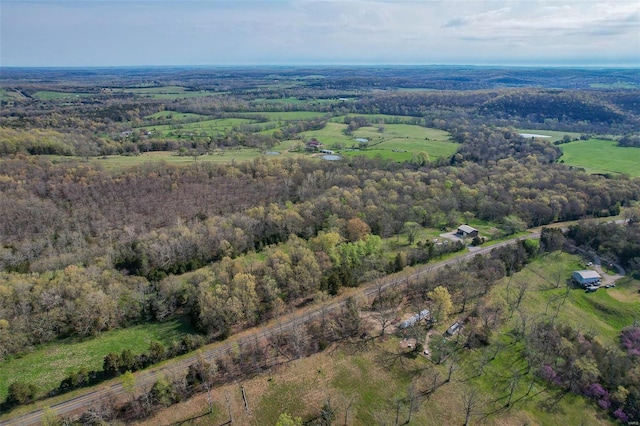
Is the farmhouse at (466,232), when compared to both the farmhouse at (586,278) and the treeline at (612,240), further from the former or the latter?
the farmhouse at (586,278)

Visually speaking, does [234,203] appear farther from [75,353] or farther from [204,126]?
[204,126]

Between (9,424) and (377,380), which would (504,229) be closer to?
(377,380)

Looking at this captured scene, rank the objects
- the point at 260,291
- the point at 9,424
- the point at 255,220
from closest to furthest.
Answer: the point at 9,424 < the point at 260,291 < the point at 255,220

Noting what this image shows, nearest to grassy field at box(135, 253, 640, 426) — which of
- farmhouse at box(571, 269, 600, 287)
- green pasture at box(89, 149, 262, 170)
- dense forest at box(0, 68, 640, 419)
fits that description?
dense forest at box(0, 68, 640, 419)

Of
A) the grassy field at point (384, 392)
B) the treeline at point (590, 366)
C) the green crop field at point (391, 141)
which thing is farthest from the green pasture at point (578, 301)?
the green crop field at point (391, 141)

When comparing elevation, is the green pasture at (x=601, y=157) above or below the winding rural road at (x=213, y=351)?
above

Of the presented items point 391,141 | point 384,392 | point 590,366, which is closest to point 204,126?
point 391,141

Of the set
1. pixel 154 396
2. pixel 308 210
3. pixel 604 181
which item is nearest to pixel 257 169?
pixel 308 210
